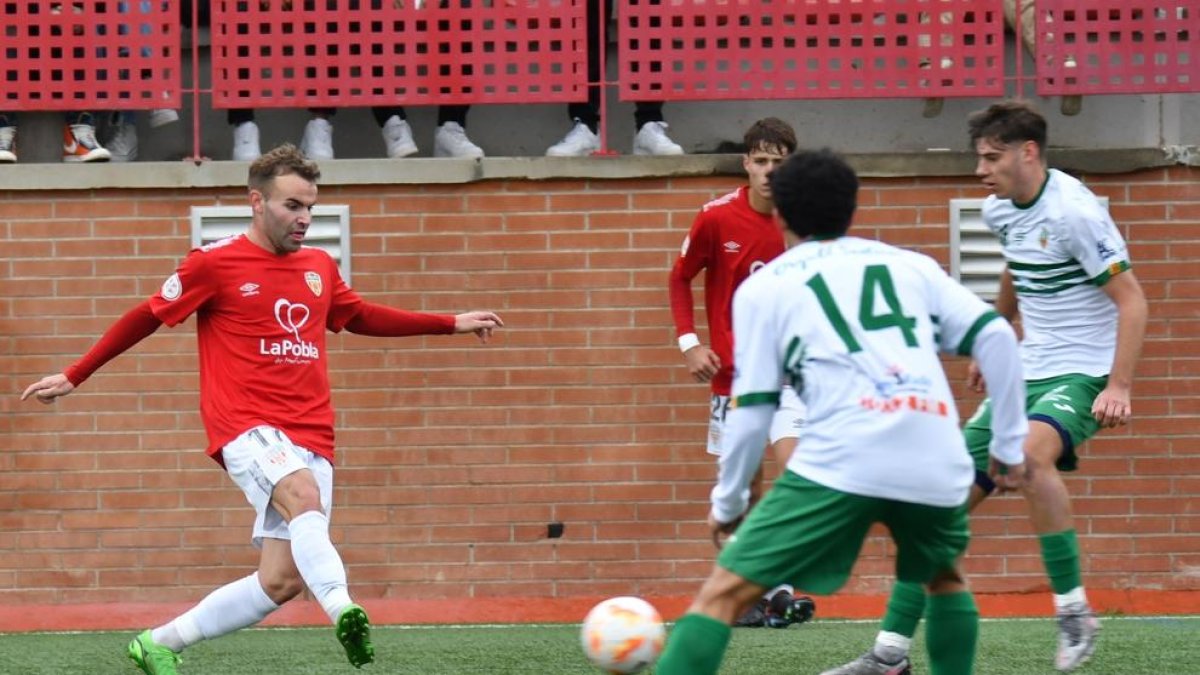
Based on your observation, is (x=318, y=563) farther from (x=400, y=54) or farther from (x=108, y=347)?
(x=400, y=54)

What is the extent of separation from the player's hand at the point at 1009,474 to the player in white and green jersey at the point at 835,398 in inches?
12.7

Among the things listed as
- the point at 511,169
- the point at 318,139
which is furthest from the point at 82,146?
the point at 511,169

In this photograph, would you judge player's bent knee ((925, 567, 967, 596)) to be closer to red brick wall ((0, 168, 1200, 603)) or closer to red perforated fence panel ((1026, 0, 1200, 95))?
red brick wall ((0, 168, 1200, 603))

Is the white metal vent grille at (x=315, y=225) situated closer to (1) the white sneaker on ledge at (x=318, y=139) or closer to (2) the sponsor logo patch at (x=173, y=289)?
(1) the white sneaker on ledge at (x=318, y=139)

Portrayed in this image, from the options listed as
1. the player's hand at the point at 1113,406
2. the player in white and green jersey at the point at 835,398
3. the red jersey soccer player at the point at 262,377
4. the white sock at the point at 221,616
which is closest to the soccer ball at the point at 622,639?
the player in white and green jersey at the point at 835,398

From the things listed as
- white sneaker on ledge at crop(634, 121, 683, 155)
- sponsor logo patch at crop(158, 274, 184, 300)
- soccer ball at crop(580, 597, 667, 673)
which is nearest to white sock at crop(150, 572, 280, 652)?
sponsor logo patch at crop(158, 274, 184, 300)

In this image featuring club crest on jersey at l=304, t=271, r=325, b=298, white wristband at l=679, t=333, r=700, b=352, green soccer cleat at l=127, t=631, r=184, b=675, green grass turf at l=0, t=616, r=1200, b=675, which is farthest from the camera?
white wristband at l=679, t=333, r=700, b=352

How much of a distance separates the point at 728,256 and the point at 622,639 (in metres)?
2.87

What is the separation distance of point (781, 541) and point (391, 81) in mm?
5746

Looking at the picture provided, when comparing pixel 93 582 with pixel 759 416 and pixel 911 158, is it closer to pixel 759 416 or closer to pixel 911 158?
pixel 911 158

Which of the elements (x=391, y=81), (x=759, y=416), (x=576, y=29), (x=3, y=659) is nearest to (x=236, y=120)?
(x=391, y=81)

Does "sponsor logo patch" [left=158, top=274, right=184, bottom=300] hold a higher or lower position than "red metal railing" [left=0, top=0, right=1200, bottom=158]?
lower

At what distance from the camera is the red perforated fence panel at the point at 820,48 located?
10.0 m

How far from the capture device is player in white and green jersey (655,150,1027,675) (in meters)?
4.88
